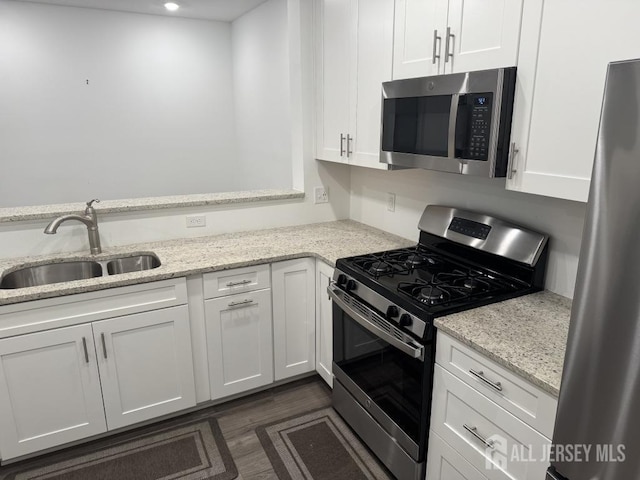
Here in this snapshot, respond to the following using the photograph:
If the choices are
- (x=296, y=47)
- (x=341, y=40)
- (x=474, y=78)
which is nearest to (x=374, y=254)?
(x=474, y=78)

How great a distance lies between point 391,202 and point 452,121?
1074 mm

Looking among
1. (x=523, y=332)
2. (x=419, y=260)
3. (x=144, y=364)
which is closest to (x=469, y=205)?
(x=419, y=260)

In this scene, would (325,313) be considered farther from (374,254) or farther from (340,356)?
(374,254)

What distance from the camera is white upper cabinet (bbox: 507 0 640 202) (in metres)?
1.25

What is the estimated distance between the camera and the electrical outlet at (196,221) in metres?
2.68

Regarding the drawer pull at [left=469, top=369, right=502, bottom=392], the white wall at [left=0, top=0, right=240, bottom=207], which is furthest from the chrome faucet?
the white wall at [left=0, top=0, right=240, bottom=207]

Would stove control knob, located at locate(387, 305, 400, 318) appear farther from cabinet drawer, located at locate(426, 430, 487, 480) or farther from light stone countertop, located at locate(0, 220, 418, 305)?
light stone countertop, located at locate(0, 220, 418, 305)

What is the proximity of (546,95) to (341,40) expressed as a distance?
1353 millimetres

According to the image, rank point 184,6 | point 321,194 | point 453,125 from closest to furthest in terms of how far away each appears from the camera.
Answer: point 453,125 → point 321,194 → point 184,6

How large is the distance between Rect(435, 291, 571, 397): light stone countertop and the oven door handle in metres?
0.14

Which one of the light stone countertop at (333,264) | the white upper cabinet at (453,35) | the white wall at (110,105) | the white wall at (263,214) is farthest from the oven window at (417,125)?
the white wall at (110,105)

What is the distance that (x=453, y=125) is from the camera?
169 cm

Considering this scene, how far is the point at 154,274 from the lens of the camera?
6.82 ft

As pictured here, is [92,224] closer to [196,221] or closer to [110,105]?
[196,221]
